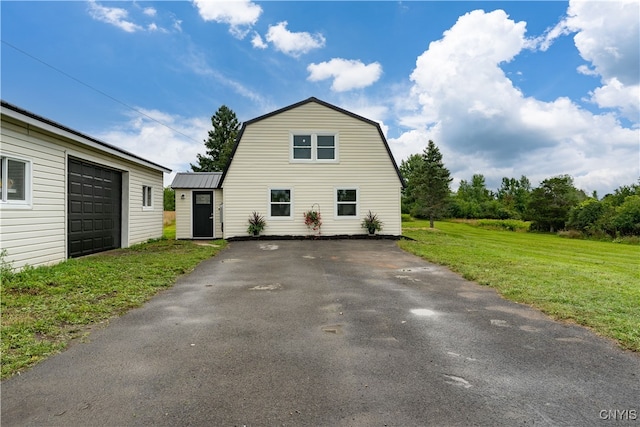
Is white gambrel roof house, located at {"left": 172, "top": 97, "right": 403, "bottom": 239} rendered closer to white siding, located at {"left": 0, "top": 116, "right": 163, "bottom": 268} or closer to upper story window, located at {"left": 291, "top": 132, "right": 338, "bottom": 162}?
upper story window, located at {"left": 291, "top": 132, "right": 338, "bottom": 162}

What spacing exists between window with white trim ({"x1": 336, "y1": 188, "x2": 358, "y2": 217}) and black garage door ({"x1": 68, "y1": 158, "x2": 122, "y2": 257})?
8.67 metres

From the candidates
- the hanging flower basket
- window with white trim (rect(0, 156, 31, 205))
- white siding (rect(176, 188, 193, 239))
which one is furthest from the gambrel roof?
window with white trim (rect(0, 156, 31, 205))

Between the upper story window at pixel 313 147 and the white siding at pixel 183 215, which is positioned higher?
the upper story window at pixel 313 147

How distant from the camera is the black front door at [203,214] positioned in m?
15.5

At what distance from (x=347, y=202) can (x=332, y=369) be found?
40.1 ft

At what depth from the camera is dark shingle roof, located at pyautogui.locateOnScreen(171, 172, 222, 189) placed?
1532 centimetres

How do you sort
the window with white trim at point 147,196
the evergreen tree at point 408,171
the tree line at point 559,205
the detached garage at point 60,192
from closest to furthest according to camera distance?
the detached garage at point 60,192
the window with white trim at point 147,196
the tree line at point 559,205
the evergreen tree at point 408,171

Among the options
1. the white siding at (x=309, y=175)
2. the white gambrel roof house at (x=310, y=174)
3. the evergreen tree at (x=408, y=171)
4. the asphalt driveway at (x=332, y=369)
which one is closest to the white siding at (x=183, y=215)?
the white gambrel roof house at (x=310, y=174)

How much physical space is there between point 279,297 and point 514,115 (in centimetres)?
1559

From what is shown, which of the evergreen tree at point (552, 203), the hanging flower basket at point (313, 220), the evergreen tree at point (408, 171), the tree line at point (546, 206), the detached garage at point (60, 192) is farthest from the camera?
the evergreen tree at point (408, 171)

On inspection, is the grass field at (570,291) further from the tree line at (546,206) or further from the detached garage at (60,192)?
the tree line at (546,206)

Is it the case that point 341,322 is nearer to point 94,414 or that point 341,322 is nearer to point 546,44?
point 94,414

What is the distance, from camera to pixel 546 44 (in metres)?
11.7

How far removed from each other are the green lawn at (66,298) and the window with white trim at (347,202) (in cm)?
765
